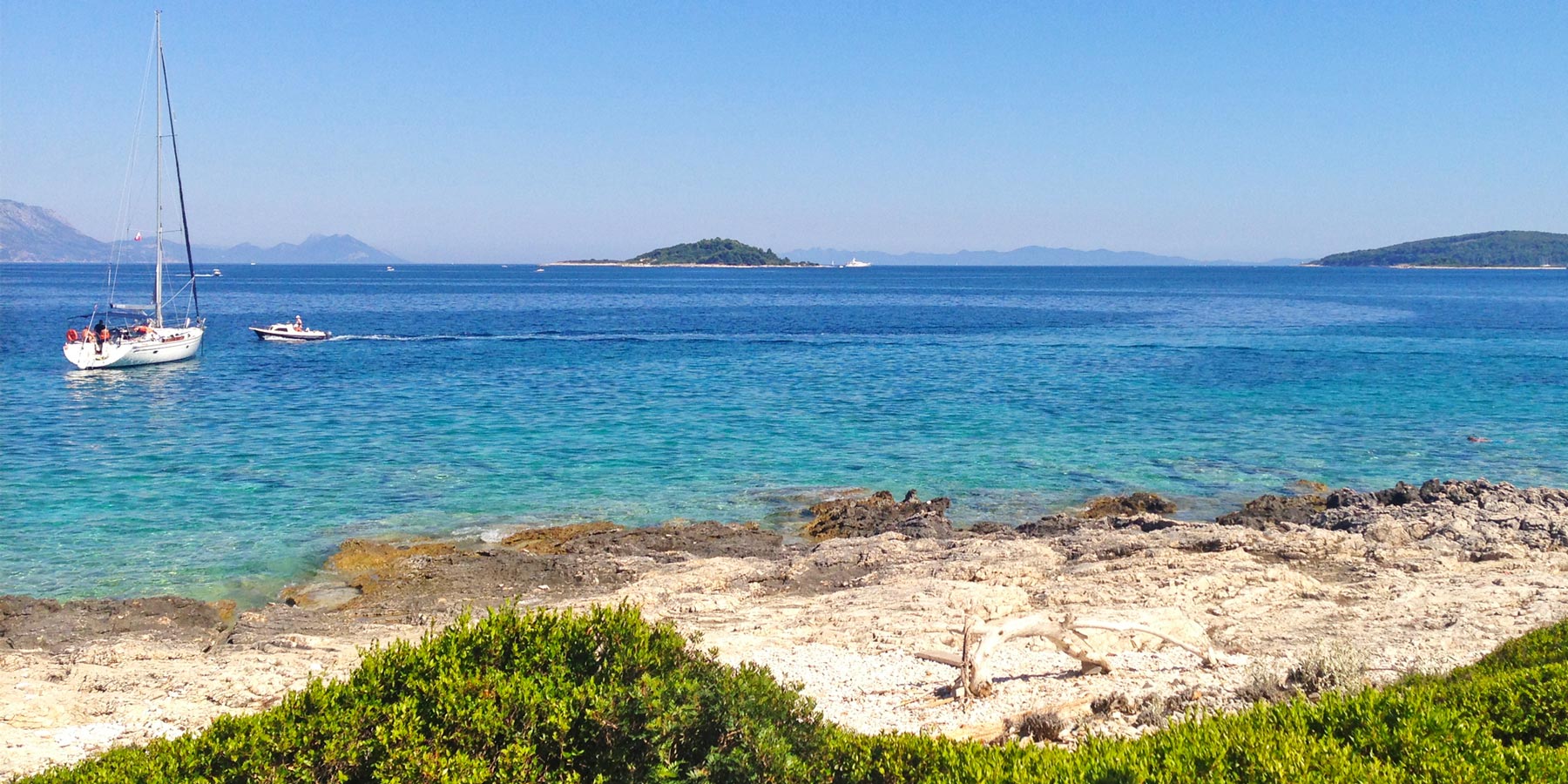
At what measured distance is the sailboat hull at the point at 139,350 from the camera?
43.3 m

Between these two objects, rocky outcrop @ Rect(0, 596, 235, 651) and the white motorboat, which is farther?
the white motorboat

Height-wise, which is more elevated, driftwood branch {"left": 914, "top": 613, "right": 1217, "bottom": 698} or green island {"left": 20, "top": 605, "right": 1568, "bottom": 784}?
green island {"left": 20, "top": 605, "right": 1568, "bottom": 784}

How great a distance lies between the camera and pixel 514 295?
427 feet

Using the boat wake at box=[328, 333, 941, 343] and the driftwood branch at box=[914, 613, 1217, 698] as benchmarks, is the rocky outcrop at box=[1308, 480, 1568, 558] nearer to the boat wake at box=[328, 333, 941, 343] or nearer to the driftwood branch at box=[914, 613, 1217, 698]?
the driftwood branch at box=[914, 613, 1217, 698]

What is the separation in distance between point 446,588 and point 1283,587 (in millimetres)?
12520

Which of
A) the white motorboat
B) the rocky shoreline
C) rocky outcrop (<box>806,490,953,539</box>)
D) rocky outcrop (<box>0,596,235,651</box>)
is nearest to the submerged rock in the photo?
the rocky shoreline

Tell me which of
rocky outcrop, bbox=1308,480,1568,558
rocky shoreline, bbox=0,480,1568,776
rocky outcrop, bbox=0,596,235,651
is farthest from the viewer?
rocky outcrop, bbox=1308,480,1568,558

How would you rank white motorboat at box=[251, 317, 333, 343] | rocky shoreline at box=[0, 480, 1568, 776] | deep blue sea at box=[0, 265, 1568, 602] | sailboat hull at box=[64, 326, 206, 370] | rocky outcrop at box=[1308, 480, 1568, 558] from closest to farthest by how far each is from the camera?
rocky shoreline at box=[0, 480, 1568, 776] < rocky outcrop at box=[1308, 480, 1568, 558] < deep blue sea at box=[0, 265, 1568, 602] < sailboat hull at box=[64, 326, 206, 370] < white motorboat at box=[251, 317, 333, 343]

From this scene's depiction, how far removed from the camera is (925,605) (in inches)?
527

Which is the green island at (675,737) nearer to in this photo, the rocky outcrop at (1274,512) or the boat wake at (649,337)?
the rocky outcrop at (1274,512)

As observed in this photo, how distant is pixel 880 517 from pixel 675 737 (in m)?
13.5

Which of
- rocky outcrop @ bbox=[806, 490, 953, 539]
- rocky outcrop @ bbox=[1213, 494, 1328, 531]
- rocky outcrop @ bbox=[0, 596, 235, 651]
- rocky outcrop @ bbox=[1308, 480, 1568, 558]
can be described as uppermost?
rocky outcrop @ bbox=[1308, 480, 1568, 558]

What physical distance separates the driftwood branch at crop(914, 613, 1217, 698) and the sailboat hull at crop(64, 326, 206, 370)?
149ft

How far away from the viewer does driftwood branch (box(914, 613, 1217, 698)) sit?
994 cm
